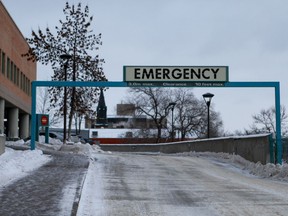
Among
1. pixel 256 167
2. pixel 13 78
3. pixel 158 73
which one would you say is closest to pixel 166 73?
pixel 158 73

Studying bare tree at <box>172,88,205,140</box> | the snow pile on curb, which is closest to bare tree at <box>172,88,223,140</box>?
bare tree at <box>172,88,205,140</box>

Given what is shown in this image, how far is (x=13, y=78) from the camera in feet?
137

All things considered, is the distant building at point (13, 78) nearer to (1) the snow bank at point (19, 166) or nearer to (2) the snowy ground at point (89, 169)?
(2) the snowy ground at point (89, 169)

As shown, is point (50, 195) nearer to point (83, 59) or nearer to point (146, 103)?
point (83, 59)

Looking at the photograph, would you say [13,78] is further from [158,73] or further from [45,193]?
[45,193]

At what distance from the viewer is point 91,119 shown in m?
40.5

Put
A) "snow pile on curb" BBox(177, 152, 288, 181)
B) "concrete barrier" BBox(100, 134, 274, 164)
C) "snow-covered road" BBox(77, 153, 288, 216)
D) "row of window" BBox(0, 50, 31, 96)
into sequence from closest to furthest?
1. "snow-covered road" BBox(77, 153, 288, 216)
2. "snow pile on curb" BBox(177, 152, 288, 181)
3. "concrete barrier" BBox(100, 134, 274, 164)
4. "row of window" BBox(0, 50, 31, 96)

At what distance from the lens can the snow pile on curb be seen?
1673cm

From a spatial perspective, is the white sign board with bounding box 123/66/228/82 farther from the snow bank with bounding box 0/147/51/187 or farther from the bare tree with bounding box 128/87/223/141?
the bare tree with bounding box 128/87/223/141

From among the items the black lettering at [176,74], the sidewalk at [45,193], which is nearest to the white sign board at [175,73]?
the black lettering at [176,74]

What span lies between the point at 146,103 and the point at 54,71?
40994mm

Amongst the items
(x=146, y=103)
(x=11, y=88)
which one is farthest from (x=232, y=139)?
(x=146, y=103)

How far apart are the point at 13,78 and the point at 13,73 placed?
44 cm

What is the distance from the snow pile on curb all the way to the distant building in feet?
54.3
